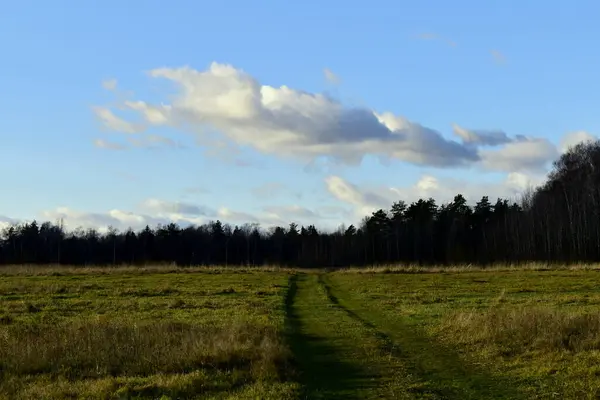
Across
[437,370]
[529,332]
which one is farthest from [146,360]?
[529,332]

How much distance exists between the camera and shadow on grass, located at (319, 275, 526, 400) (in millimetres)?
10648

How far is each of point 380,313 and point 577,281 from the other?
21063 mm

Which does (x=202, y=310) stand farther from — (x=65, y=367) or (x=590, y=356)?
(x=590, y=356)

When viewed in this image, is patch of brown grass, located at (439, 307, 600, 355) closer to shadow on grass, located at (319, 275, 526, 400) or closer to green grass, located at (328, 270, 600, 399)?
green grass, located at (328, 270, 600, 399)

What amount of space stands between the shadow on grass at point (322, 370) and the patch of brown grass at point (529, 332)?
3.57 m

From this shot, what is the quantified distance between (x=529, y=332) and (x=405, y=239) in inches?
3837

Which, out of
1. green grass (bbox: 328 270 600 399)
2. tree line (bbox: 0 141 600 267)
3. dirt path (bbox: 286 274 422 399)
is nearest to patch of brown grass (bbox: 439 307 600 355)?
green grass (bbox: 328 270 600 399)

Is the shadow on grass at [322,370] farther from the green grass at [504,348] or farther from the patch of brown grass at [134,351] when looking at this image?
the green grass at [504,348]

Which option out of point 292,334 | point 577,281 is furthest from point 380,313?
point 577,281

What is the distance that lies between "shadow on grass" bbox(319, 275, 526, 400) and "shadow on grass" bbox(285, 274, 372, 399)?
1.15 metres

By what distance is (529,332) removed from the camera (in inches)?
585

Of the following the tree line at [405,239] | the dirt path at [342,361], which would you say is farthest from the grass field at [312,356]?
the tree line at [405,239]

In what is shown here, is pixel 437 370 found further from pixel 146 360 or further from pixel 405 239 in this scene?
pixel 405 239

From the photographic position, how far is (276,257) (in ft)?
408
